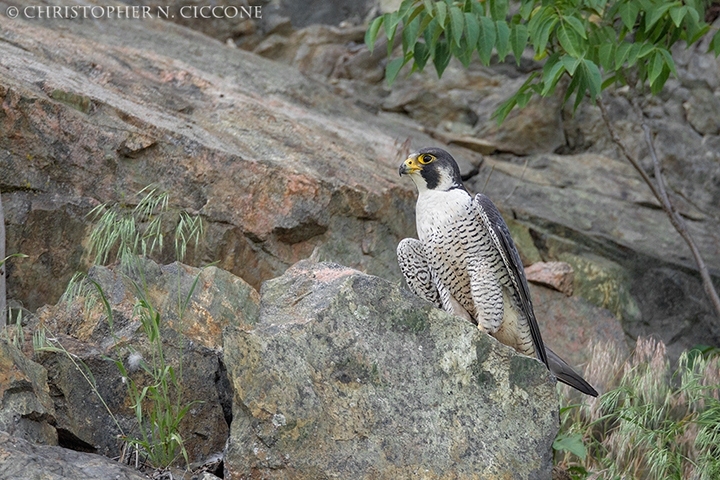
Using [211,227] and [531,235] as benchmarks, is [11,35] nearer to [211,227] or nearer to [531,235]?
[211,227]

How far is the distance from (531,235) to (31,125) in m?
3.95

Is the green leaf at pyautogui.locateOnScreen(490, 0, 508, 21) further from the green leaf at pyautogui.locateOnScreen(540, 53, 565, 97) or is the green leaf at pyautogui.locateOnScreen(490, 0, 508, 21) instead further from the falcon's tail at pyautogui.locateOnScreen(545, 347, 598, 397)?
the falcon's tail at pyautogui.locateOnScreen(545, 347, 598, 397)

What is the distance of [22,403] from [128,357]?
57 cm

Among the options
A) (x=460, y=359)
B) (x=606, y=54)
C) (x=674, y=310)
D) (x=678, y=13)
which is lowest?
(x=674, y=310)

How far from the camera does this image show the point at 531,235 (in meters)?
7.16

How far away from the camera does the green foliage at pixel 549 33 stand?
203 inches

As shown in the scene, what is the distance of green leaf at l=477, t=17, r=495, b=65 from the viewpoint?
205 inches

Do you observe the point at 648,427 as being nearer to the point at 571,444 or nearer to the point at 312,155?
the point at 571,444

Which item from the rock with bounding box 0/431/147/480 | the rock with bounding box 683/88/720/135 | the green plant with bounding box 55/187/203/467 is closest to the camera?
the rock with bounding box 0/431/147/480

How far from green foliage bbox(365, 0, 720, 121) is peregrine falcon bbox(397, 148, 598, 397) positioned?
33.9 inches

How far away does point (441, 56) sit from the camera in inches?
224

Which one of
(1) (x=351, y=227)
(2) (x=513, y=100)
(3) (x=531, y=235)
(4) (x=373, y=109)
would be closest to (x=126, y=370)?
(1) (x=351, y=227)

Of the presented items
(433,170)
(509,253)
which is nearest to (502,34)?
(433,170)

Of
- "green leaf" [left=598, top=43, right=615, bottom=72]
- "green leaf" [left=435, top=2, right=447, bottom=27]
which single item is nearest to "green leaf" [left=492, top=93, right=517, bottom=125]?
"green leaf" [left=598, top=43, right=615, bottom=72]
